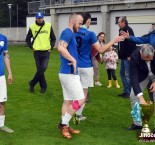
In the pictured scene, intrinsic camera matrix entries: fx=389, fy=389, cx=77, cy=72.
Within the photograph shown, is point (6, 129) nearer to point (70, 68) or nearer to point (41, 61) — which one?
point (70, 68)

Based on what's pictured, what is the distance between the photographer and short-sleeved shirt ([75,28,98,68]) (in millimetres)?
7254

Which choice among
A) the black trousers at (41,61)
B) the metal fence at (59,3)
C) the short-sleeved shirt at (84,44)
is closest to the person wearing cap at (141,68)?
the short-sleeved shirt at (84,44)

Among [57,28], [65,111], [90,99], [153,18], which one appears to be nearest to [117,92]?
[90,99]

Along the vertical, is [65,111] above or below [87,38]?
below

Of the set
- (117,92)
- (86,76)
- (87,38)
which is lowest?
(117,92)

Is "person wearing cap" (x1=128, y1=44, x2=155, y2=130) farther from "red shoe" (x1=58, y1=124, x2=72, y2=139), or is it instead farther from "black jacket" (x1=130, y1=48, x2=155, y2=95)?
"red shoe" (x1=58, y1=124, x2=72, y2=139)

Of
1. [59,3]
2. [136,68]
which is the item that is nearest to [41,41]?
[136,68]

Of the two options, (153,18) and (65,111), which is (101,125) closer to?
(65,111)

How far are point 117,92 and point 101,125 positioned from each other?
13.1ft

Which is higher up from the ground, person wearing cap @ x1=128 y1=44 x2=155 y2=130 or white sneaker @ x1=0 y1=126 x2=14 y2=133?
person wearing cap @ x1=128 y1=44 x2=155 y2=130

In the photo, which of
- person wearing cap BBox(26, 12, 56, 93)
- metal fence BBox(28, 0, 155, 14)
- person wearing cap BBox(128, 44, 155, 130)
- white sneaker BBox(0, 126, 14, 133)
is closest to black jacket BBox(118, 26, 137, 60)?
person wearing cap BBox(26, 12, 56, 93)

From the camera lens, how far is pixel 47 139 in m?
6.41

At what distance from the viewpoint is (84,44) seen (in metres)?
7.39

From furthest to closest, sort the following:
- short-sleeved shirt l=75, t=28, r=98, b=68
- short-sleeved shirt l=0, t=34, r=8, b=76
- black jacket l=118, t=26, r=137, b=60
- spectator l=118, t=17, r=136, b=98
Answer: black jacket l=118, t=26, r=137, b=60, spectator l=118, t=17, r=136, b=98, short-sleeved shirt l=75, t=28, r=98, b=68, short-sleeved shirt l=0, t=34, r=8, b=76
